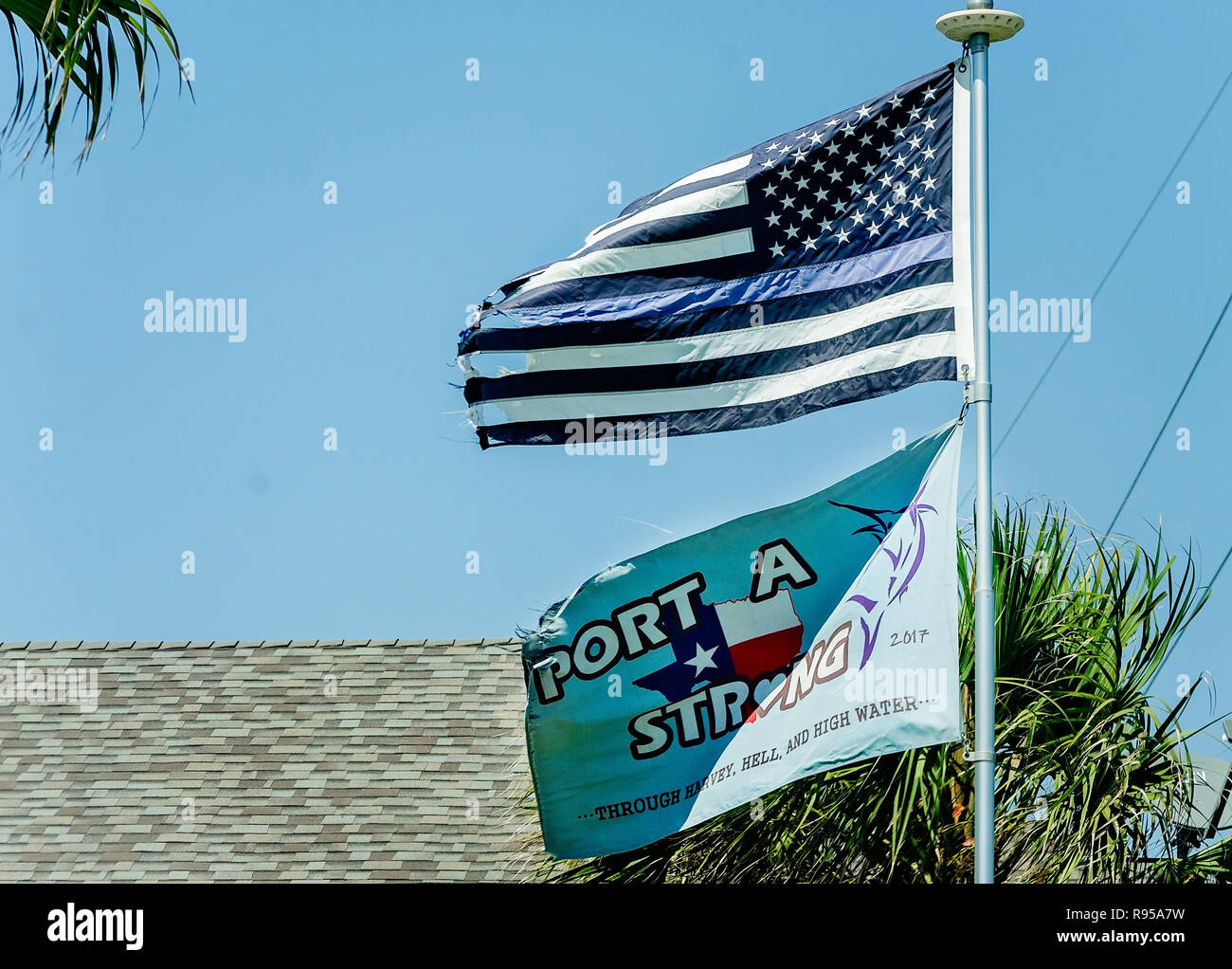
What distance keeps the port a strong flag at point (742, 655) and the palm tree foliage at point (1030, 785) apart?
2.65m

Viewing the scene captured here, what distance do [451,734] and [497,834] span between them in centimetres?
151

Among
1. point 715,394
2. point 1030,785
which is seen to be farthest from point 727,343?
point 1030,785

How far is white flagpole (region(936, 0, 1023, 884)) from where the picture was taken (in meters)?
8.96

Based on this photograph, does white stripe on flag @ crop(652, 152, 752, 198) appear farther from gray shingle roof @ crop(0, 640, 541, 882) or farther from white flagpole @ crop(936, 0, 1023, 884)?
gray shingle roof @ crop(0, 640, 541, 882)

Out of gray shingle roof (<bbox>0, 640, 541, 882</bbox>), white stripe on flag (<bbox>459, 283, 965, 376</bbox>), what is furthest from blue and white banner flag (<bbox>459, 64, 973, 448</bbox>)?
gray shingle roof (<bbox>0, 640, 541, 882</bbox>)

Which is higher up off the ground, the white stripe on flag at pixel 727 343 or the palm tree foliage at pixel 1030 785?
the white stripe on flag at pixel 727 343

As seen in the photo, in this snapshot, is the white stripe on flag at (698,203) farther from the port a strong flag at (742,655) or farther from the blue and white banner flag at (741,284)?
the port a strong flag at (742,655)

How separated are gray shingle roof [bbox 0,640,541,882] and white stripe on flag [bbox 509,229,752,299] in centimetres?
544

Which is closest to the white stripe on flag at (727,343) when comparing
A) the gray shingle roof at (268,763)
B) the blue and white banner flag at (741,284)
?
the blue and white banner flag at (741,284)

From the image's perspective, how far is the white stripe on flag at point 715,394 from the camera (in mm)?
9453

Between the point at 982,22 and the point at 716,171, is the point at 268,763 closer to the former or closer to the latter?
the point at 716,171

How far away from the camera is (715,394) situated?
9789 millimetres

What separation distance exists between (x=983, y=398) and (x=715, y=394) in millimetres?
1515
